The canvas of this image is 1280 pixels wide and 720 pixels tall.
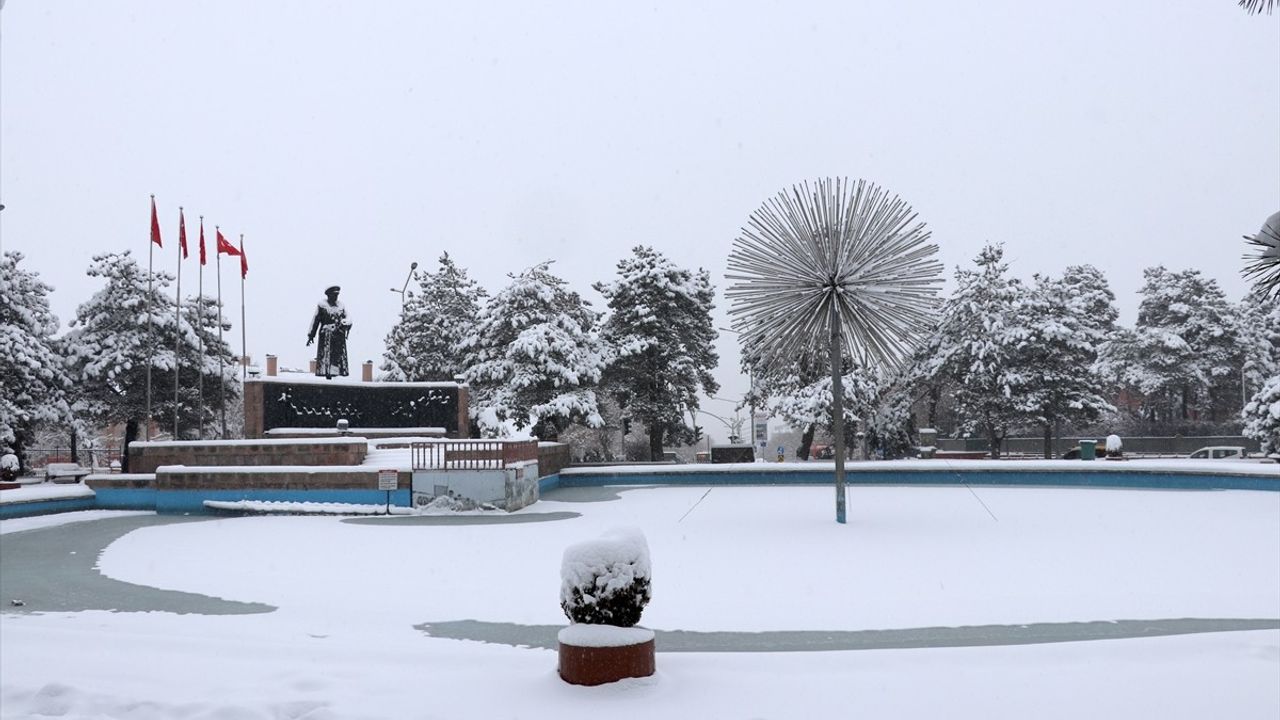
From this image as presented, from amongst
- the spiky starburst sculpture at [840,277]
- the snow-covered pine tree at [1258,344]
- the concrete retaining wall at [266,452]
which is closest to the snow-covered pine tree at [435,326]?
the concrete retaining wall at [266,452]

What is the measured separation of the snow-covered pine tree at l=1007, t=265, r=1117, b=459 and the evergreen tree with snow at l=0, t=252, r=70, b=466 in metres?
40.7

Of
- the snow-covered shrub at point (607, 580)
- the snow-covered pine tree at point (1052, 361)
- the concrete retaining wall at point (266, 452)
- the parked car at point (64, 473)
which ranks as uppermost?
the snow-covered pine tree at point (1052, 361)

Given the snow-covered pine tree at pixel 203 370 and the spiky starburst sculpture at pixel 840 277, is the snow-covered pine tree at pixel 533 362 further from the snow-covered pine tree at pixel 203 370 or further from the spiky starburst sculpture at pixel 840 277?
the spiky starburst sculpture at pixel 840 277

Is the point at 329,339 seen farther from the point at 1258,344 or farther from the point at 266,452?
the point at 1258,344

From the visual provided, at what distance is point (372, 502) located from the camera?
21969 millimetres

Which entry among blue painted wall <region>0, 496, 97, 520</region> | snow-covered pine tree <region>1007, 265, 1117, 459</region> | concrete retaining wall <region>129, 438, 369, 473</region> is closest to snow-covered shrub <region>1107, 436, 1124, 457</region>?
snow-covered pine tree <region>1007, 265, 1117, 459</region>

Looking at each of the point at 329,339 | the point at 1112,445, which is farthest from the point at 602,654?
the point at 1112,445

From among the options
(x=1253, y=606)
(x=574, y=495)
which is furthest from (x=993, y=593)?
(x=574, y=495)

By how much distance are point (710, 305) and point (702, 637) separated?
115ft

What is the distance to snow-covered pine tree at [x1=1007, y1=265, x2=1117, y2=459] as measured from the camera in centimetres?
4256

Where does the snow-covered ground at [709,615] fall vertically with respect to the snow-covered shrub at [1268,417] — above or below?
below

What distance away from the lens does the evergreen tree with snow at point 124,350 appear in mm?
39281

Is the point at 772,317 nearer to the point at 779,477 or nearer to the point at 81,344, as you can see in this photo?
the point at 779,477

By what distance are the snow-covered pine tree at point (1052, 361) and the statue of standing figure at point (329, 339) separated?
94.0ft
